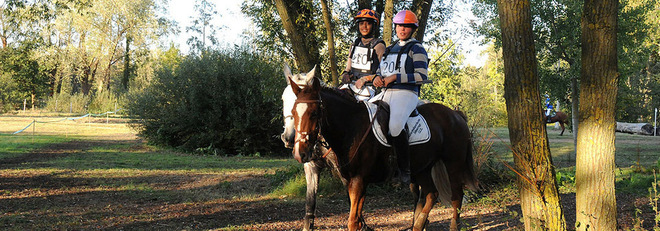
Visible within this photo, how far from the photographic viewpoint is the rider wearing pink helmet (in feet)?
17.5

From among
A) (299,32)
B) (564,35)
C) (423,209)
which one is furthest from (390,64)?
(564,35)

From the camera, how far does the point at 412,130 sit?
5.65 metres

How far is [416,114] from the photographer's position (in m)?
5.80

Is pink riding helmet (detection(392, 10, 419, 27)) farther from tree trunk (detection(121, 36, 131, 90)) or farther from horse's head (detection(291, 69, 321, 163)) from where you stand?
tree trunk (detection(121, 36, 131, 90))

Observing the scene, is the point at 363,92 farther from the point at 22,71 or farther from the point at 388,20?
the point at 22,71

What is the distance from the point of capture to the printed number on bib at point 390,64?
222 inches

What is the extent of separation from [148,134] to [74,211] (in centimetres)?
1453

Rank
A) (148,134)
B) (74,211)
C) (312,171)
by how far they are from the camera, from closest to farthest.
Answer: (312,171), (74,211), (148,134)

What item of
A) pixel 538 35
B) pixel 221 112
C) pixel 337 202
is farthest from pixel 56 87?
pixel 337 202

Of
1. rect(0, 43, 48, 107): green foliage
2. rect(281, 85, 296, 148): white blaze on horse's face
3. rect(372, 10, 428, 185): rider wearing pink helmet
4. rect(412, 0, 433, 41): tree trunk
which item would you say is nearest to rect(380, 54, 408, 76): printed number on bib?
rect(372, 10, 428, 185): rider wearing pink helmet

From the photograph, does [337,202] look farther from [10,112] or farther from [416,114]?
[10,112]

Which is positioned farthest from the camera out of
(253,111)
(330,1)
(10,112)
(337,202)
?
(10,112)

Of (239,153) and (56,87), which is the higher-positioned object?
(56,87)

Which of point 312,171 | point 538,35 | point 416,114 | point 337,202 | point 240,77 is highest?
point 538,35
